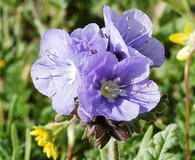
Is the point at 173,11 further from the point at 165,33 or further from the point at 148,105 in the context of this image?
the point at 148,105

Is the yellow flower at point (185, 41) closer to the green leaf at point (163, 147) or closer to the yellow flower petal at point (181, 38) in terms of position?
the yellow flower petal at point (181, 38)

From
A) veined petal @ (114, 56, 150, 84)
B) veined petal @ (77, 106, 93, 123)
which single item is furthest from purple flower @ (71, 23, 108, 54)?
veined petal @ (77, 106, 93, 123)

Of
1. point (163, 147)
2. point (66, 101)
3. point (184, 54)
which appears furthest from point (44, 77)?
point (184, 54)

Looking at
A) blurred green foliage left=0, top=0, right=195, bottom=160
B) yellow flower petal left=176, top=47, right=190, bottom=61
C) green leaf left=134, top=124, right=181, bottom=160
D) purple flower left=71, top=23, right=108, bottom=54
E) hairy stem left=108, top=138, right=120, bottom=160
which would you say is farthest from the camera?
yellow flower petal left=176, top=47, right=190, bottom=61

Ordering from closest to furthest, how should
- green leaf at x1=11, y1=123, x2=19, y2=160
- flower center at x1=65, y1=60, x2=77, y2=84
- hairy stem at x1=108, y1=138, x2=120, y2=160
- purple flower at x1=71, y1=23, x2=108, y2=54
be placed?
purple flower at x1=71, y1=23, x2=108, y2=54, flower center at x1=65, y1=60, x2=77, y2=84, hairy stem at x1=108, y1=138, x2=120, y2=160, green leaf at x1=11, y1=123, x2=19, y2=160

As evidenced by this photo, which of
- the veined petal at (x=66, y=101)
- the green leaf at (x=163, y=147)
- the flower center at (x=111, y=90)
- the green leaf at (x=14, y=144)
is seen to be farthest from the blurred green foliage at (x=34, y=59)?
the veined petal at (x=66, y=101)

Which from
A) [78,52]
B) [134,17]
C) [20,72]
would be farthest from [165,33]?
[78,52]

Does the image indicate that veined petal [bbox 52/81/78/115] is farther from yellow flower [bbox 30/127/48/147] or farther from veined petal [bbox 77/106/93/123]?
yellow flower [bbox 30/127/48/147]

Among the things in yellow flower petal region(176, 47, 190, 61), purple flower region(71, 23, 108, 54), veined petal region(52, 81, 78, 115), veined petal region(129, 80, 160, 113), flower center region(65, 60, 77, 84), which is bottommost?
yellow flower petal region(176, 47, 190, 61)
